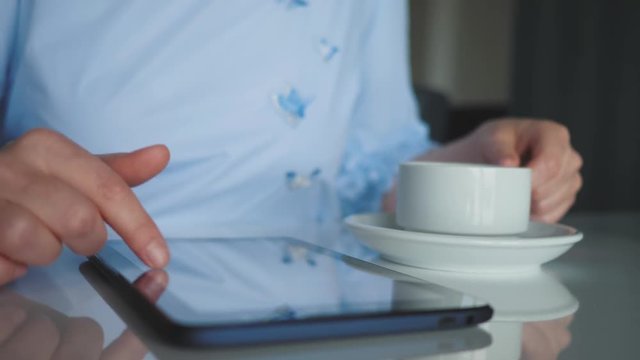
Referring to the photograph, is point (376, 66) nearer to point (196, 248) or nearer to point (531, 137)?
point (531, 137)

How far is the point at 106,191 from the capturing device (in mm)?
331

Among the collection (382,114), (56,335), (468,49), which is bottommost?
(56,335)

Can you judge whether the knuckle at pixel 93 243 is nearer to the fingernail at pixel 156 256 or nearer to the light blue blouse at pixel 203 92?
the fingernail at pixel 156 256

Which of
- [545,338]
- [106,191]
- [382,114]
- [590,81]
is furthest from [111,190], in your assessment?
[590,81]

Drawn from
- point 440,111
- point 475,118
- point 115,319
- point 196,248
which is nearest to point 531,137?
point 196,248

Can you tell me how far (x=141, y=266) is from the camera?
1.10ft

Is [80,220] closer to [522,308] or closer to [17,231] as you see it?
[17,231]

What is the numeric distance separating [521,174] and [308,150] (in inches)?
12.9

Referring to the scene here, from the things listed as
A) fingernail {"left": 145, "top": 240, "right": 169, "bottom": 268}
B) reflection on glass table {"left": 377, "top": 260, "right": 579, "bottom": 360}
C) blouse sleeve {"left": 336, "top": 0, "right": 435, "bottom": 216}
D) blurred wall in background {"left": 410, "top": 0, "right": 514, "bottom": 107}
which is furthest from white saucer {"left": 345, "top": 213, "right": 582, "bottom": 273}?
blurred wall in background {"left": 410, "top": 0, "right": 514, "bottom": 107}

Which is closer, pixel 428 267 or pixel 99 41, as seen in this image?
pixel 428 267

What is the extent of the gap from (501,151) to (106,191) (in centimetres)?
39

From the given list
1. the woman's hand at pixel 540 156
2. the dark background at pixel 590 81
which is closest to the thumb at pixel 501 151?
the woman's hand at pixel 540 156

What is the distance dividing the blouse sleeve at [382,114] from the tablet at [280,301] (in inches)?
20.6

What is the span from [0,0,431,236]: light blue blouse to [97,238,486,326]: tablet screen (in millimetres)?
216
